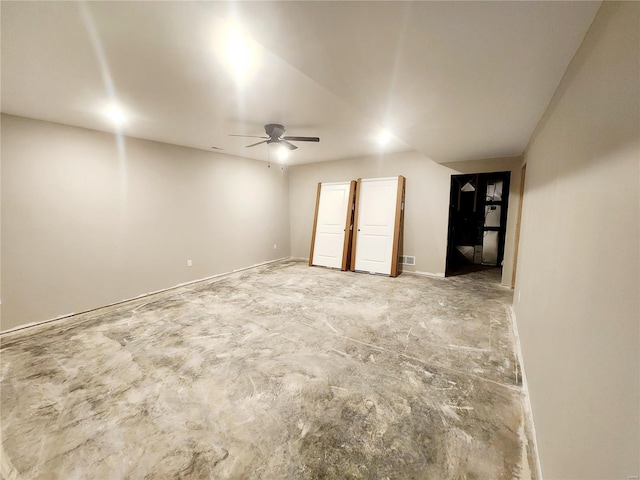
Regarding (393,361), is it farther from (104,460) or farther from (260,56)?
(260,56)

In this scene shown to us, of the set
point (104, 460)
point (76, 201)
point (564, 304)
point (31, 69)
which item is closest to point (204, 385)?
point (104, 460)

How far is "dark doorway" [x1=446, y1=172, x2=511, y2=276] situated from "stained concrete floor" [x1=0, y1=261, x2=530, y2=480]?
2.91 m

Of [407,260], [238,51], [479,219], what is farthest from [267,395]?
[479,219]

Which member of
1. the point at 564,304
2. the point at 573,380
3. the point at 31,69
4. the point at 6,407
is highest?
the point at 31,69

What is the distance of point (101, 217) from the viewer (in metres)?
3.24

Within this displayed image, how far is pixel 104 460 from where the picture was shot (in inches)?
50.8

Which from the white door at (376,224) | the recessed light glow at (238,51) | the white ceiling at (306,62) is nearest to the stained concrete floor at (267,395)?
the white door at (376,224)

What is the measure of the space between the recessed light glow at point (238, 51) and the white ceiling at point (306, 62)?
51 millimetres

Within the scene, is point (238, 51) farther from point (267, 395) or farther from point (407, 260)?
point (407, 260)

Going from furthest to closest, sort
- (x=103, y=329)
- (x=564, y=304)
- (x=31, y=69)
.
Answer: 1. (x=103, y=329)
2. (x=31, y=69)
3. (x=564, y=304)

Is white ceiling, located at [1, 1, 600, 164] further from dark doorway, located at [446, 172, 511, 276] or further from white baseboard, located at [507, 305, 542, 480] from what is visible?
dark doorway, located at [446, 172, 511, 276]

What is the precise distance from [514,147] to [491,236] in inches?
111

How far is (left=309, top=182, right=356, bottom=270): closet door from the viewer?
5.12 meters

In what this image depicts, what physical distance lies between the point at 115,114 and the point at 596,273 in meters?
3.93
